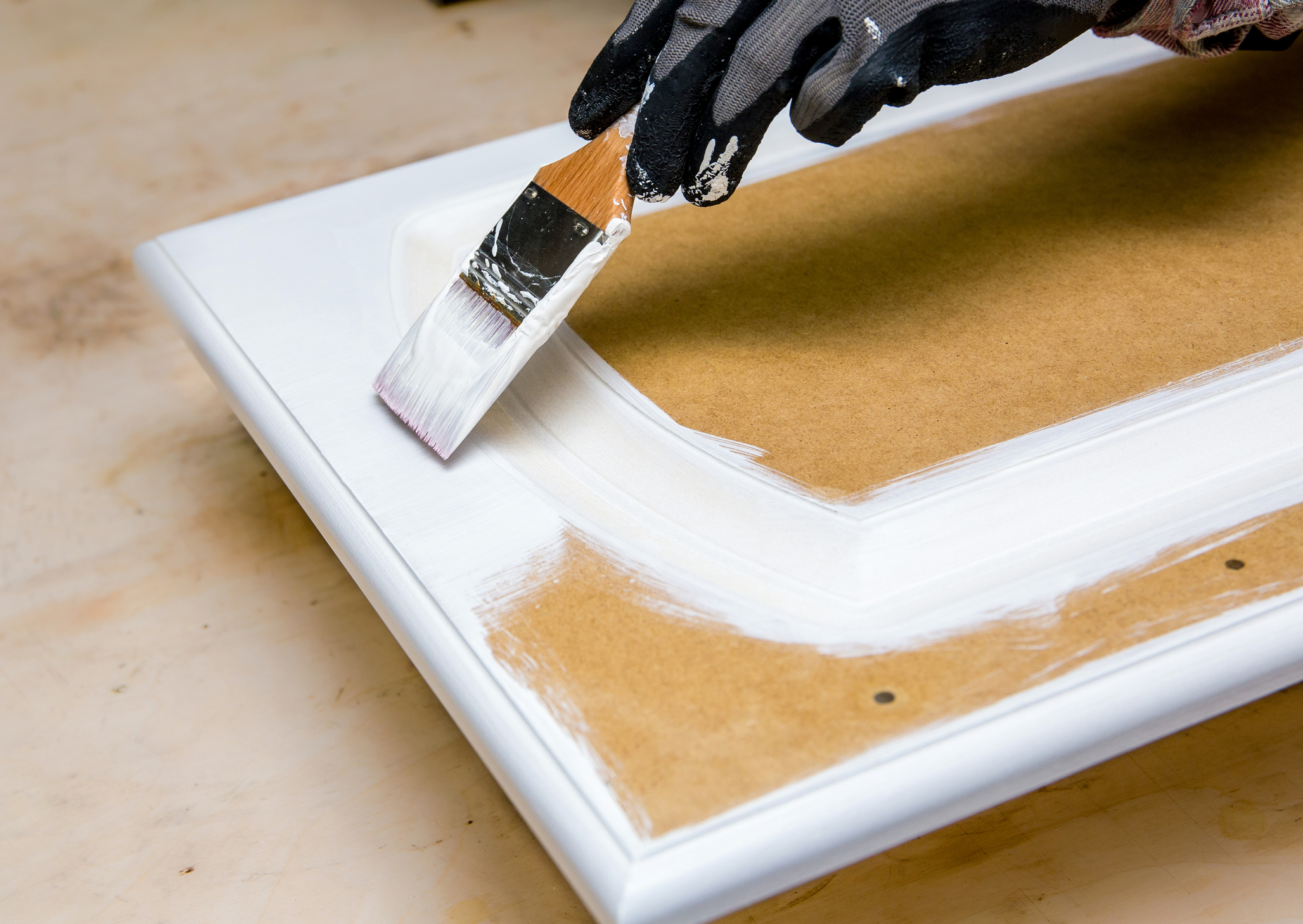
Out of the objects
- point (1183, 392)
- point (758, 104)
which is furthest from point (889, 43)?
point (1183, 392)

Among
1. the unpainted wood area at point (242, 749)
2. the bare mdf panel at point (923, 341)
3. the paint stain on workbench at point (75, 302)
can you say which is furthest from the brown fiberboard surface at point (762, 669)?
the paint stain on workbench at point (75, 302)

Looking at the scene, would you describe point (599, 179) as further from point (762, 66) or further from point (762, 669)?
point (762, 669)

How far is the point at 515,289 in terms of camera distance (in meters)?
1.06

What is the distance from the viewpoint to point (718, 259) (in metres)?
1.34

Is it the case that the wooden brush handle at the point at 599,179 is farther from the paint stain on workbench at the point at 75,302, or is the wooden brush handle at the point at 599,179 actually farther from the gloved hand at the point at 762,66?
the paint stain on workbench at the point at 75,302

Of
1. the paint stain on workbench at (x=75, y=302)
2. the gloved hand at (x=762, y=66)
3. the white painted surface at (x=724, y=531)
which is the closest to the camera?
the white painted surface at (x=724, y=531)

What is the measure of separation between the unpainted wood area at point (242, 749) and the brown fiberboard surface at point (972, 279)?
14.9 inches

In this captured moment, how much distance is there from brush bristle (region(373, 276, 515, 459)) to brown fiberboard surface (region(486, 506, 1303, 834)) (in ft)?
0.68

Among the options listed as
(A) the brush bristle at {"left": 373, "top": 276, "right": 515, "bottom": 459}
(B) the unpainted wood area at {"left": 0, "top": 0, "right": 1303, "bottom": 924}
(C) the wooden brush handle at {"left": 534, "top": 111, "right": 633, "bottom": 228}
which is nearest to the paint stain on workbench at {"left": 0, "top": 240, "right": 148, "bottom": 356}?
(B) the unpainted wood area at {"left": 0, "top": 0, "right": 1303, "bottom": 924}

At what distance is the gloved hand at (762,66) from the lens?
99 cm

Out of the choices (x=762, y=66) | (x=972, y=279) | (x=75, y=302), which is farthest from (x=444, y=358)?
(x=75, y=302)

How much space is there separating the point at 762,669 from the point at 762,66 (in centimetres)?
51

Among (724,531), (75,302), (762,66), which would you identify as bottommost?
(75,302)

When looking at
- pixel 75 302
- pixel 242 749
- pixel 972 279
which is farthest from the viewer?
pixel 75 302
